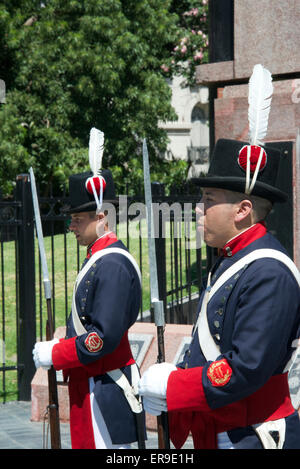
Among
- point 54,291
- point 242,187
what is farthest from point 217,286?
point 54,291

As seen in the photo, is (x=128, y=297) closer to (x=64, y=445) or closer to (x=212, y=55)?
(x=64, y=445)

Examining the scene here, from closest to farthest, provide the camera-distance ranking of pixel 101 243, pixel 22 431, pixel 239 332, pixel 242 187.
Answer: pixel 239 332 < pixel 242 187 < pixel 101 243 < pixel 22 431

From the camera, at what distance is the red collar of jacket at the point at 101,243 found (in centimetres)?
401

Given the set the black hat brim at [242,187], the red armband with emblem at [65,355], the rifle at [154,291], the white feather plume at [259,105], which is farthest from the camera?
the red armband with emblem at [65,355]

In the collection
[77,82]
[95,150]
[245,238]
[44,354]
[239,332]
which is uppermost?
[77,82]

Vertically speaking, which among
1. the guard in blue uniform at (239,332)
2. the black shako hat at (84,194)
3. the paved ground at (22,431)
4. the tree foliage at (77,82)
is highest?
the tree foliage at (77,82)

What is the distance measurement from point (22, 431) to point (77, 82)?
44.4 ft

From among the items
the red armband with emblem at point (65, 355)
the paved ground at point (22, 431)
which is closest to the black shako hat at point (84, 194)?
the red armband with emblem at point (65, 355)

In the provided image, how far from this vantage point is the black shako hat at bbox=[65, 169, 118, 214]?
4.05 m

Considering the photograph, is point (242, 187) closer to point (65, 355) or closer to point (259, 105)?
point (259, 105)

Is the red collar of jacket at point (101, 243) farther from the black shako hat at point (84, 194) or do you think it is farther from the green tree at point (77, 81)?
the green tree at point (77, 81)

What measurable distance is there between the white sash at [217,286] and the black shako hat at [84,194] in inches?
54.0

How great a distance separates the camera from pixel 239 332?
8.34 ft

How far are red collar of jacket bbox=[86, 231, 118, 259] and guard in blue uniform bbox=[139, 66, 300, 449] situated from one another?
46.8 inches
